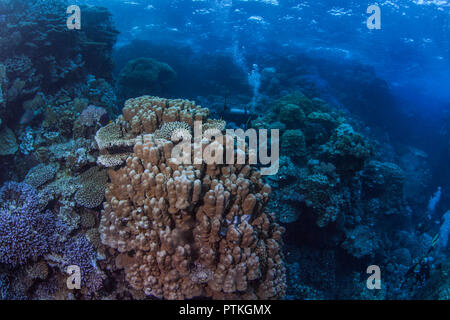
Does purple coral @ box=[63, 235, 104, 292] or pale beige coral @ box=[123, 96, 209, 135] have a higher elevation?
Answer: pale beige coral @ box=[123, 96, 209, 135]

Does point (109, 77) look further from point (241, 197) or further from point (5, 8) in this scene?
point (241, 197)

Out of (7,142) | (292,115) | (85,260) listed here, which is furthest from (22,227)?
(292,115)

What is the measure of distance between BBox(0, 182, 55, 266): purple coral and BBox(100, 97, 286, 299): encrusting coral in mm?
984

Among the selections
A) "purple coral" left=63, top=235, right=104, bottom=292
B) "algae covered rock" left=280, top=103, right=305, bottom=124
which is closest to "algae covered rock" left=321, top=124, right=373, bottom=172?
"algae covered rock" left=280, top=103, right=305, bottom=124

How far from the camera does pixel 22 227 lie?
319 centimetres

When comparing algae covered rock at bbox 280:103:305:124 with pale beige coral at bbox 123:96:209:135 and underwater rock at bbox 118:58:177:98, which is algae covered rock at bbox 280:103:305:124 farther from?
underwater rock at bbox 118:58:177:98

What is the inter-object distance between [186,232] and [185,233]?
2 cm

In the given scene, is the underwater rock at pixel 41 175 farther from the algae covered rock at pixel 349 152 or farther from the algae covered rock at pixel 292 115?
the algae covered rock at pixel 292 115

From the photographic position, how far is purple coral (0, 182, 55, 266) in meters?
3.05

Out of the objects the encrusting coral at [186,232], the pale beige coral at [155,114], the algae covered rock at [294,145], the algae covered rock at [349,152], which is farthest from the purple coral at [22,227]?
the algae covered rock at [349,152]

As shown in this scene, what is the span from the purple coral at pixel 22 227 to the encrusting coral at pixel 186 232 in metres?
0.98

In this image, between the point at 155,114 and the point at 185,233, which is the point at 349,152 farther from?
the point at 185,233

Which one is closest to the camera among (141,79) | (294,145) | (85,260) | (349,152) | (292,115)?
(85,260)

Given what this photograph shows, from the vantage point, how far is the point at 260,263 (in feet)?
9.92
